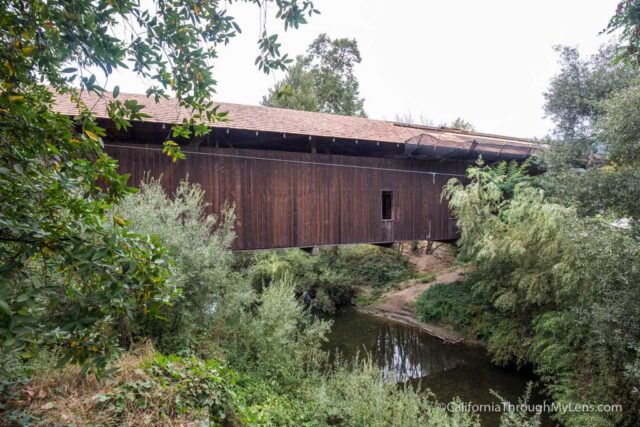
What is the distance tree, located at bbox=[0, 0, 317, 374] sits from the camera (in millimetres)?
1294

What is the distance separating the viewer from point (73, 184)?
1.49 meters

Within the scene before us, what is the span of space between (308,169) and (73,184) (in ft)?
22.5

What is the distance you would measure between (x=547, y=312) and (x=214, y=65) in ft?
25.2

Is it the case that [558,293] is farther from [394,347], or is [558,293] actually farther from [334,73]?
[334,73]

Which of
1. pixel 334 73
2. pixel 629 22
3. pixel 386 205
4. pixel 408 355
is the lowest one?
pixel 408 355

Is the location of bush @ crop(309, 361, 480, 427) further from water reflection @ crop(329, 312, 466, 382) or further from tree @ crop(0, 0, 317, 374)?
tree @ crop(0, 0, 317, 374)

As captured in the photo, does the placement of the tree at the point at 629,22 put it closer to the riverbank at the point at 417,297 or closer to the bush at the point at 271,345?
the bush at the point at 271,345

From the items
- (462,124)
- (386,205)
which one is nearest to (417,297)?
(386,205)

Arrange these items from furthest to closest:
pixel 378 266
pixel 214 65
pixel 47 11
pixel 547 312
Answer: pixel 378 266
pixel 547 312
pixel 214 65
pixel 47 11

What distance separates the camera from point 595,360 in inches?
217

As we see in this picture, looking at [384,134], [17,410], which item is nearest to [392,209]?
[384,134]

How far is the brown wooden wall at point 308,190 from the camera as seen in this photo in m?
7.15

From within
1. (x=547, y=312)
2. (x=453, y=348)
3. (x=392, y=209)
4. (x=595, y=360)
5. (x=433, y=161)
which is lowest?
(x=453, y=348)

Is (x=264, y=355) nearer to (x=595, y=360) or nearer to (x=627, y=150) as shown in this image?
(x=595, y=360)
